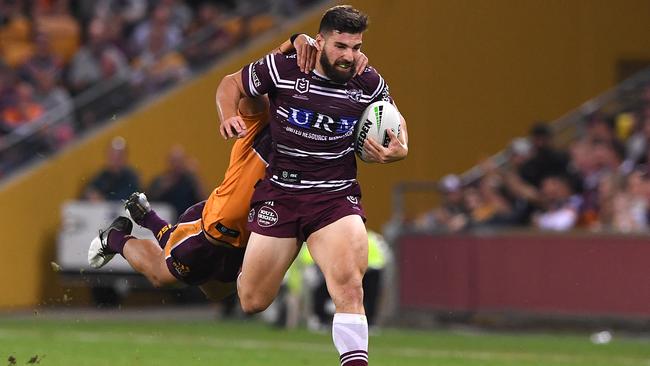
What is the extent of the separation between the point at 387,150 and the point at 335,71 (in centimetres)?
58

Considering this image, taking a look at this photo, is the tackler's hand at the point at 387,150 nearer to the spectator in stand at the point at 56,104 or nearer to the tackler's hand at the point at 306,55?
the tackler's hand at the point at 306,55

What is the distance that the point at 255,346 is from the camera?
54.1ft

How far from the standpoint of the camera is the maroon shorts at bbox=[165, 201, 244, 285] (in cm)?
1160

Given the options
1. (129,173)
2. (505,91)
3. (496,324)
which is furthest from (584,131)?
(129,173)

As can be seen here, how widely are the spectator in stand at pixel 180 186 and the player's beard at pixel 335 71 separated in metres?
11.2


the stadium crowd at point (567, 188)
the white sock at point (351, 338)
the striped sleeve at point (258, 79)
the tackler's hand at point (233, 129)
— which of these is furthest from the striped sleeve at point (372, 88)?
the stadium crowd at point (567, 188)

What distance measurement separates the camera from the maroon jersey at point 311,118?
10383mm

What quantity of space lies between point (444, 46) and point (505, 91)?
4.66ft

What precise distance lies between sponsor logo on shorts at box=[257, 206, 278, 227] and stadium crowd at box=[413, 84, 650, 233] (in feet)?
25.5

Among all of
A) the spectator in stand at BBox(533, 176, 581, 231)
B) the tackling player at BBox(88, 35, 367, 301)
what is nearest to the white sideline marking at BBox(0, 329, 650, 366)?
the spectator in stand at BBox(533, 176, 581, 231)

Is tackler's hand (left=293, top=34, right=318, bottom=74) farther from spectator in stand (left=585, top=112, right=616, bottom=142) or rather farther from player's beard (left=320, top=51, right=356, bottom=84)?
spectator in stand (left=585, top=112, right=616, bottom=142)

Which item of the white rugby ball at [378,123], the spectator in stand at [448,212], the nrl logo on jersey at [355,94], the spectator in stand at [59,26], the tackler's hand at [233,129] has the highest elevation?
the nrl logo on jersey at [355,94]

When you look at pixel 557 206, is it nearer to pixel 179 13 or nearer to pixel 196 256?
pixel 179 13

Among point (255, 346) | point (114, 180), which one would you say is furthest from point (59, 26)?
point (255, 346)
